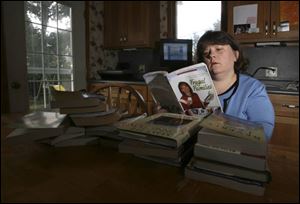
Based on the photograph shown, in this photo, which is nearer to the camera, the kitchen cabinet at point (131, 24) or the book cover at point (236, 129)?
the book cover at point (236, 129)

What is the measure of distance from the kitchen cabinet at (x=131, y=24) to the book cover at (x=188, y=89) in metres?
1.96

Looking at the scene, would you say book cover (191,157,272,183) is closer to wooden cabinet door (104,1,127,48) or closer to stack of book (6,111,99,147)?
stack of book (6,111,99,147)

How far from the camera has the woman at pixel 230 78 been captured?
0.89 m

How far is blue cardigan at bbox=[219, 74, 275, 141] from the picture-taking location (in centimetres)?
83

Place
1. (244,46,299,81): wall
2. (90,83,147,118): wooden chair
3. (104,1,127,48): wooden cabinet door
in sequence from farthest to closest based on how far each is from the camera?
(104,1,127,48): wooden cabinet door < (244,46,299,81): wall < (90,83,147,118): wooden chair

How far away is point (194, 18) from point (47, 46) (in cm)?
169

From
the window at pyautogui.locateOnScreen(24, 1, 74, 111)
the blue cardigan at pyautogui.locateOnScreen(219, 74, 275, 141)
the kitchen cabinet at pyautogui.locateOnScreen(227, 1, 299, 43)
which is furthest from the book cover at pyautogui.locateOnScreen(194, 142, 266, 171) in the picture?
the kitchen cabinet at pyautogui.locateOnScreen(227, 1, 299, 43)

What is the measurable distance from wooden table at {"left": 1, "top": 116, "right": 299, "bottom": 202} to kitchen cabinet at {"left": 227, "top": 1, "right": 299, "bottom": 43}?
5.50 ft

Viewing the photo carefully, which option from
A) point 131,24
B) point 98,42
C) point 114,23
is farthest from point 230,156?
point 98,42

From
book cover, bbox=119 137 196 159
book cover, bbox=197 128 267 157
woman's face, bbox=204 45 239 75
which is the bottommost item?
book cover, bbox=119 137 196 159

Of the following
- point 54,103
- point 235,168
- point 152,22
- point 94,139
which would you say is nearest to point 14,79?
point 54,103

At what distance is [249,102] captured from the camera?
35.2 inches

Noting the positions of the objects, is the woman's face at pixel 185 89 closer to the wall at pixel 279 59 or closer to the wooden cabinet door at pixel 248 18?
the wooden cabinet door at pixel 248 18

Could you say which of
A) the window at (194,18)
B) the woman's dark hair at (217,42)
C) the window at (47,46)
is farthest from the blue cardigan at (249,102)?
the window at (194,18)
